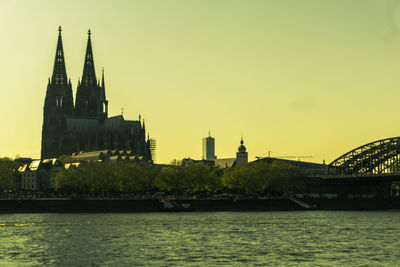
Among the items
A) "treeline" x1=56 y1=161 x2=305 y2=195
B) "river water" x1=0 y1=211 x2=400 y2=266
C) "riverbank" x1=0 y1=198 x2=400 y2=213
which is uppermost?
"treeline" x1=56 y1=161 x2=305 y2=195

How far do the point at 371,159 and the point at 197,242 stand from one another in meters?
118

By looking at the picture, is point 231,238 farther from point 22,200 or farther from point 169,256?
point 22,200

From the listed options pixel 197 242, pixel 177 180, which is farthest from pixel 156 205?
pixel 197 242

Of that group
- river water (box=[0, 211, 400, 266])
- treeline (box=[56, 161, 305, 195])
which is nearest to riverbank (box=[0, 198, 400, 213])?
treeline (box=[56, 161, 305, 195])

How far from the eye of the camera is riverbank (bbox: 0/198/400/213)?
139 m

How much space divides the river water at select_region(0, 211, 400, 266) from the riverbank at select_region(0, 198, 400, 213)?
29014 millimetres

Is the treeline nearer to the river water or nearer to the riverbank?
the riverbank

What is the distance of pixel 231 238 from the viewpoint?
82.3 metres

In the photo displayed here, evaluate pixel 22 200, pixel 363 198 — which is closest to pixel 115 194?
pixel 22 200

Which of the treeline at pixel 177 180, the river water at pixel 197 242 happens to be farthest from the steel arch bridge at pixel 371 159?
the river water at pixel 197 242

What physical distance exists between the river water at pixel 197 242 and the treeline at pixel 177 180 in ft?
167

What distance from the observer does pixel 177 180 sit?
16425cm

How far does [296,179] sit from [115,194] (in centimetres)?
3689

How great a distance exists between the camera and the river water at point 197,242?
64312 millimetres
